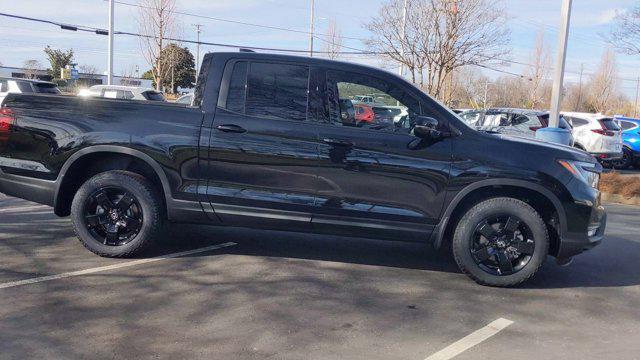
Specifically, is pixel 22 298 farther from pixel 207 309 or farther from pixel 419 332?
pixel 419 332

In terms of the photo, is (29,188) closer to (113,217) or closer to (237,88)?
(113,217)

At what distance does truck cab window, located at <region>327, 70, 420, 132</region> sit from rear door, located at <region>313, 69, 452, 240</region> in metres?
0.01

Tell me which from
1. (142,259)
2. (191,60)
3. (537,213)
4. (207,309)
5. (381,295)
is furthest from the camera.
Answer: (191,60)

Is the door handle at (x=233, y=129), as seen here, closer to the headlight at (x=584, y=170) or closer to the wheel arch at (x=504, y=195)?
the wheel arch at (x=504, y=195)

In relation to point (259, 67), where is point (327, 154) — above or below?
below

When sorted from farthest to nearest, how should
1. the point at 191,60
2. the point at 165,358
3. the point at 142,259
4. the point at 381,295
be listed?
the point at 191,60
the point at 142,259
the point at 381,295
the point at 165,358

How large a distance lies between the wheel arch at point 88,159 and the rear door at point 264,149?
0.47 m

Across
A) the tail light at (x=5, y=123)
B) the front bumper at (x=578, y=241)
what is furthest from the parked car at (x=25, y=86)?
the front bumper at (x=578, y=241)

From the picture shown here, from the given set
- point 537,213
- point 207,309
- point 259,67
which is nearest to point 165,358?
point 207,309

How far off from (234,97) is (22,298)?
2398mm

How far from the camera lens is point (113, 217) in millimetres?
5418

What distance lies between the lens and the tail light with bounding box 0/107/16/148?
5.42 metres

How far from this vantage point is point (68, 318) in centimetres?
396

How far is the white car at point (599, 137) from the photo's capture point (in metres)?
16.9
